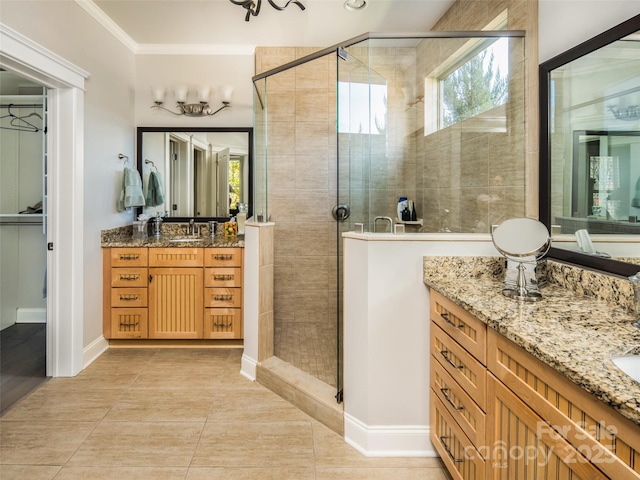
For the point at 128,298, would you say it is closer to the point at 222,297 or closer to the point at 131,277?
the point at 131,277

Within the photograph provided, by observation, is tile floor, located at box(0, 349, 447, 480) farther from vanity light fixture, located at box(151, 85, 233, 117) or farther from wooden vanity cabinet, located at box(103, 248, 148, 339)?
vanity light fixture, located at box(151, 85, 233, 117)

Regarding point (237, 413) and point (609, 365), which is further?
point (237, 413)

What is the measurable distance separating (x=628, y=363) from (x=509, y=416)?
36 centimetres

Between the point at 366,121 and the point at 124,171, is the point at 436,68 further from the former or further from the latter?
the point at 124,171

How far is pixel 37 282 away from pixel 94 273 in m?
1.30

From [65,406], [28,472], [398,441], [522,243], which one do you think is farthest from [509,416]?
[65,406]

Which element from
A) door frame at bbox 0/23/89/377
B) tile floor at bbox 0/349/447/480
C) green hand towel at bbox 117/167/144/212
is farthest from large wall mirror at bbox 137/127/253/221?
tile floor at bbox 0/349/447/480

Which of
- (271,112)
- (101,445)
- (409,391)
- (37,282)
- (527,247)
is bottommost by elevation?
(101,445)

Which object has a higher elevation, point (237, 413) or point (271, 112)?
point (271, 112)

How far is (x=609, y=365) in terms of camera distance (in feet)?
2.71

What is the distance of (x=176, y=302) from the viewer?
316cm

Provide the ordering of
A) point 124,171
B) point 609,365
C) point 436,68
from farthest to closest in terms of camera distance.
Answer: point 124,171 → point 436,68 → point 609,365

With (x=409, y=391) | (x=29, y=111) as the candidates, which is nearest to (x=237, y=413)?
(x=409, y=391)

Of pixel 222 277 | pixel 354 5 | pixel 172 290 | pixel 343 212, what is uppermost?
pixel 354 5
